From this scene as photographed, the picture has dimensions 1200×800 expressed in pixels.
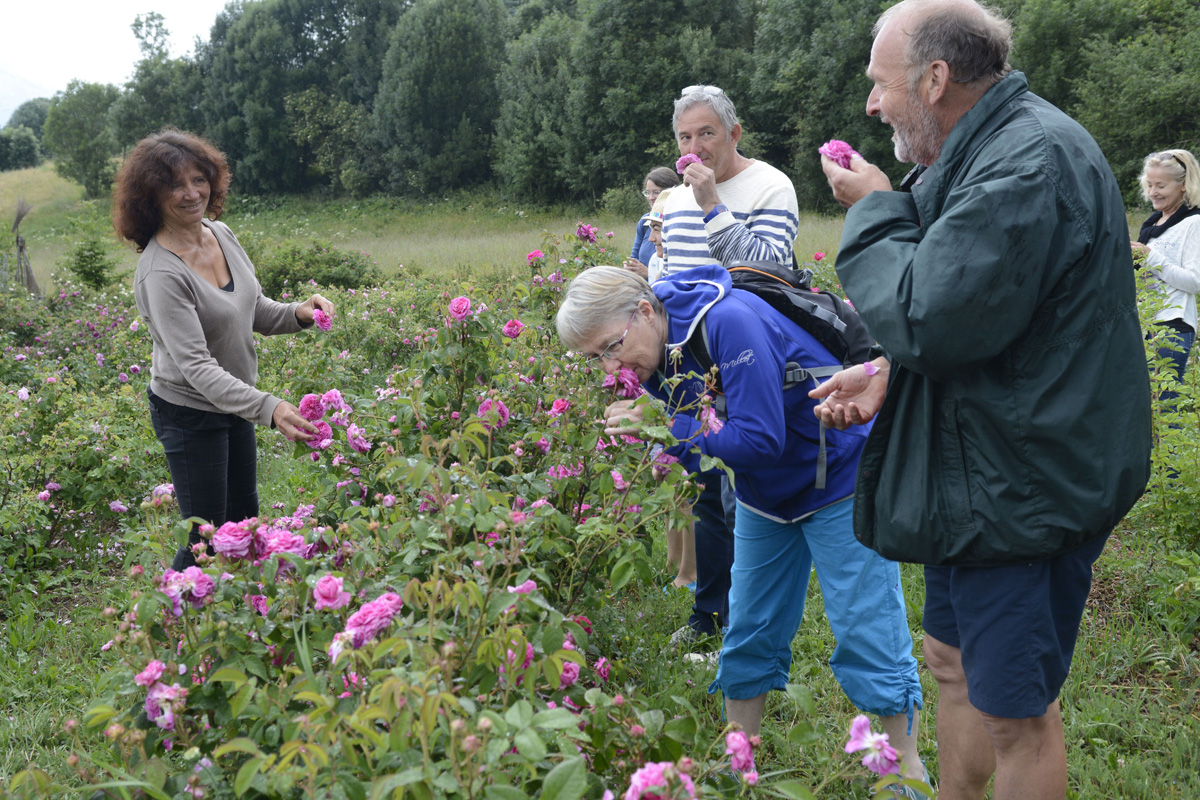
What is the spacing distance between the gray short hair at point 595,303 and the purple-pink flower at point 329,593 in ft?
2.90

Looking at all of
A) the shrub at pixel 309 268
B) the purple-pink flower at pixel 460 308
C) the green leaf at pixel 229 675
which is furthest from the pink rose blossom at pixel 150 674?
the shrub at pixel 309 268

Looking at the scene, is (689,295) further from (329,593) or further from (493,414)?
(329,593)

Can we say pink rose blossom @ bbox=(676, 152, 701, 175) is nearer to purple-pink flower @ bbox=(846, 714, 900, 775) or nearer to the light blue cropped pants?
the light blue cropped pants

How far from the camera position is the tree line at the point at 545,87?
2252 cm

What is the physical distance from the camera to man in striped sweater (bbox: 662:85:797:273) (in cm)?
240

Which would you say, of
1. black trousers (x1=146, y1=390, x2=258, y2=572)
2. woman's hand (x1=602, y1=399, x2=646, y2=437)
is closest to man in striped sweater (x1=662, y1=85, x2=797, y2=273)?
woman's hand (x1=602, y1=399, x2=646, y2=437)

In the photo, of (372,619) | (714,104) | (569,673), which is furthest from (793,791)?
(714,104)

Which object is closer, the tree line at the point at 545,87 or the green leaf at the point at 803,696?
the green leaf at the point at 803,696

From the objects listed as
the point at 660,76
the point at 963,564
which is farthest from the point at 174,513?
the point at 660,76

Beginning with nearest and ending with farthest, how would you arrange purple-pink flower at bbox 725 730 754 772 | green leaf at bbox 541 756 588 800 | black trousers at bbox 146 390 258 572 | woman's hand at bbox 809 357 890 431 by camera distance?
green leaf at bbox 541 756 588 800 → purple-pink flower at bbox 725 730 754 772 → woman's hand at bbox 809 357 890 431 → black trousers at bbox 146 390 258 572

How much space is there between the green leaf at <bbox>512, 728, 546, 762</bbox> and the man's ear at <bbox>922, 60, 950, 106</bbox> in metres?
1.29

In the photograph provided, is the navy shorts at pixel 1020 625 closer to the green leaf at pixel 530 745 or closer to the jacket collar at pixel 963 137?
the jacket collar at pixel 963 137

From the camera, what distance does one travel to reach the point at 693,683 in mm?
2711

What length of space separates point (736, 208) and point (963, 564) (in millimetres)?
1771
